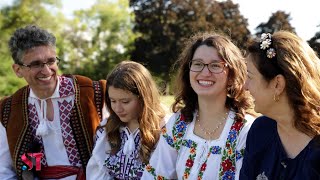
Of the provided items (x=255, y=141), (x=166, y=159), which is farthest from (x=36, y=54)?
(x=255, y=141)

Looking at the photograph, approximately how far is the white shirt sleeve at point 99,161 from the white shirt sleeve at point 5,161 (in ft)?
2.25

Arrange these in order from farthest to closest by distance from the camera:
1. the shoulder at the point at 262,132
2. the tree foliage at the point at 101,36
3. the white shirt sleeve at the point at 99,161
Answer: the tree foliage at the point at 101,36 → the white shirt sleeve at the point at 99,161 → the shoulder at the point at 262,132

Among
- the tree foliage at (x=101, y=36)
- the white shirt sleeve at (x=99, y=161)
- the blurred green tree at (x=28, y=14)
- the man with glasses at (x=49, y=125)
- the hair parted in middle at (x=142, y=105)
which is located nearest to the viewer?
the hair parted in middle at (x=142, y=105)

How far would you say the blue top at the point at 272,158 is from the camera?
6.91 feet

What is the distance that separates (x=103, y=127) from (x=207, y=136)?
35.9 inches

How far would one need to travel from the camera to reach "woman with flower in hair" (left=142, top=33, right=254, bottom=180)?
256 centimetres

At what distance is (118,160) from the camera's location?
3104 millimetres

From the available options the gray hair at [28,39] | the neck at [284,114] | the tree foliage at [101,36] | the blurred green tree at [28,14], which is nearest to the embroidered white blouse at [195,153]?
the neck at [284,114]

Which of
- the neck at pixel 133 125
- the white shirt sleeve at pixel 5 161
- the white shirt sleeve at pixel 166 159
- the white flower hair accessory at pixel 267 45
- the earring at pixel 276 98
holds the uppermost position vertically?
the white flower hair accessory at pixel 267 45

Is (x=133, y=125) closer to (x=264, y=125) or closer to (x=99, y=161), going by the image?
(x=99, y=161)

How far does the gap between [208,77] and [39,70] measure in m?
1.36

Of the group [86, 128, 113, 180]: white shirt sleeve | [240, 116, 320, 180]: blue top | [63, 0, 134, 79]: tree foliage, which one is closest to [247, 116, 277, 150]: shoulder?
[240, 116, 320, 180]: blue top

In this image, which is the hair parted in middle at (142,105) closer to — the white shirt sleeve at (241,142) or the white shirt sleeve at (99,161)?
the white shirt sleeve at (99,161)

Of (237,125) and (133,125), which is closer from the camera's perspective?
(237,125)
